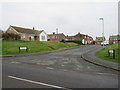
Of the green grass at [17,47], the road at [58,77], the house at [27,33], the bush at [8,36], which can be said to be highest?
the house at [27,33]

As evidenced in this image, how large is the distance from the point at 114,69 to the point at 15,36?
29.3 metres

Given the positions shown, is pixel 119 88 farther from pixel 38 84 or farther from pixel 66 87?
pixel 38 84

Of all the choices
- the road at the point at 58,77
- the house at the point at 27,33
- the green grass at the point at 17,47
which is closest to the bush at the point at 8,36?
the green grass at the point at 17,47

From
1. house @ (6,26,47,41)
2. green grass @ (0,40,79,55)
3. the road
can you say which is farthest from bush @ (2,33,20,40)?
the road

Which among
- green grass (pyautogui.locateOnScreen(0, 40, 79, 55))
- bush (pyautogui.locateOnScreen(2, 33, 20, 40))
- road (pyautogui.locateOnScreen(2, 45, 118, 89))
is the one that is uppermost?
bush (pyautogui.locateOnScreen(2, 33, 20, 40))

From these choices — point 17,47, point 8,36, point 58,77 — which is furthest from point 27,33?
point 58,77

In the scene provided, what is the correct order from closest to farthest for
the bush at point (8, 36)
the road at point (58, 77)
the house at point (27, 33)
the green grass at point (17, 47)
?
the road at point (58, 77) < the green grass at point (17, 47) < the bush at point (8, 36) < the house at point (27, 33)

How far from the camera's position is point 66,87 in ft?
14.5

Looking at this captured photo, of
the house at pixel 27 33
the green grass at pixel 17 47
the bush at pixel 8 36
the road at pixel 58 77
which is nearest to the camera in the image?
the road at pixel 58 77

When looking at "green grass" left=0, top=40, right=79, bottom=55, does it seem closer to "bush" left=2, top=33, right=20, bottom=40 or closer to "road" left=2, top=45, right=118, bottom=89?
"bush" left=2, top=33, right=20, bottom=40

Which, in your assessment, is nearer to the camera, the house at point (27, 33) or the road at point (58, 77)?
the road at point (58, 77)

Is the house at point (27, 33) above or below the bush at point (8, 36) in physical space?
above

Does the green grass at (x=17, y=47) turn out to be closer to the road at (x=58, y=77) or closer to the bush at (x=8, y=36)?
the bush at (x=8, y=36)

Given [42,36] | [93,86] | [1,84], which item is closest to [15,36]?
[42,36]
